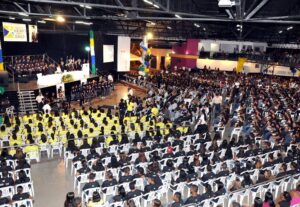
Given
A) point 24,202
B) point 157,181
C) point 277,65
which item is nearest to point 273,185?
point 157,181

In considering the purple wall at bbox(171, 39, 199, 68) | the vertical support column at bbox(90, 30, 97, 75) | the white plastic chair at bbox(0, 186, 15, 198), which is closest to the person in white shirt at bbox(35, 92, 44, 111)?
the vertical support column at bbox(90, 30, 97, 75)

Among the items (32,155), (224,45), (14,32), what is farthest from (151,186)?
(224,45)

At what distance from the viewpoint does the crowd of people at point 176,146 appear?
921 cm

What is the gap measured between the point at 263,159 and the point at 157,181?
17.7 ft

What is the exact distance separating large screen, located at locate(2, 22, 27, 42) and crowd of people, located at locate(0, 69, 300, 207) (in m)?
9.61

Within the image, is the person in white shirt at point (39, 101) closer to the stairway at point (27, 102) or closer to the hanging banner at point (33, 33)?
the stairway at point (27, 102)

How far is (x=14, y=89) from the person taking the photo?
20.8m

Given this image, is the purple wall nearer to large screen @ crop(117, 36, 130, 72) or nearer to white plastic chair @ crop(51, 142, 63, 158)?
large screen @ crop(117, 36, 130, 72)

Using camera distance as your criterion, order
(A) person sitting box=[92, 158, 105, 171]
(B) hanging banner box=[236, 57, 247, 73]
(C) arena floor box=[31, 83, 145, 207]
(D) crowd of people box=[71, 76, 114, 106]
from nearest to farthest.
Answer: (C) arena floor box=[31, 83, 145, 207]
(A) person sitting box=[92, 158, 105, 171]
(D) crowd of people box=[71, 76, 114, 106]
(B) hanging banner box=[236, 57, 247, 73]

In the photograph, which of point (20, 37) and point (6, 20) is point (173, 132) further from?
point (6, 20)

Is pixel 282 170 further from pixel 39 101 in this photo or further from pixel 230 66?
pixel 230 66

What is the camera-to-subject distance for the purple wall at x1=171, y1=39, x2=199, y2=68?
37.2 metres

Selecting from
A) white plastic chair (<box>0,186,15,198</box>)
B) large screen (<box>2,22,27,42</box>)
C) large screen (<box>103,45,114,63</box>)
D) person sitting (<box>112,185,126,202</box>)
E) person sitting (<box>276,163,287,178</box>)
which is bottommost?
white plastic chair (<box>0,186,15,198</box>)

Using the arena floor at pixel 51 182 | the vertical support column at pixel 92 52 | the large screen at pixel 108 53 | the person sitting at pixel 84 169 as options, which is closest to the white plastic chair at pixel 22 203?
the arena floor at pixel 51 182
